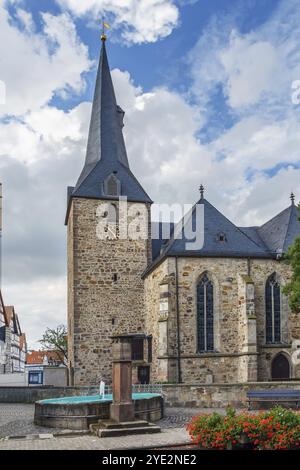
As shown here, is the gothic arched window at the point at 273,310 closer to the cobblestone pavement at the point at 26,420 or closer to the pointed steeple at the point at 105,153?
the pointed steeple at the point at 105,153

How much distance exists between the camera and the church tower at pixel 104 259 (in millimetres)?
27734

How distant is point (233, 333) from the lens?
84.5 feet

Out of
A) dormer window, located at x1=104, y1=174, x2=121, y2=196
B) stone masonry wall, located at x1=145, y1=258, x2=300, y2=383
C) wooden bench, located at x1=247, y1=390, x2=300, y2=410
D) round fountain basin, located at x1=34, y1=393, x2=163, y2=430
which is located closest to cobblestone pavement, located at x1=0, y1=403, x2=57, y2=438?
round fountain basin, located at x1=34, y1=393, x2=163, y2=430

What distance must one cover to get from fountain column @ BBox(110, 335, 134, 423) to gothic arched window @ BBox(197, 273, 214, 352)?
12691 millimetres

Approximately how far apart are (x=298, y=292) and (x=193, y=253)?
6.67 m

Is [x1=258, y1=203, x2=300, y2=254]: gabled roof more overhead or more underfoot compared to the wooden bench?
more overhead

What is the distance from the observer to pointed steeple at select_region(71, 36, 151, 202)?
3009 cm

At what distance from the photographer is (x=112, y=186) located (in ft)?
99.1

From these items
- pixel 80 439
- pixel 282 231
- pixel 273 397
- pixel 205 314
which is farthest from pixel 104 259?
pixel 80 439

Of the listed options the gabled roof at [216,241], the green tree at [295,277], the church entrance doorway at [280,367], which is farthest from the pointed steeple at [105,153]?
the green tree at [295,277]

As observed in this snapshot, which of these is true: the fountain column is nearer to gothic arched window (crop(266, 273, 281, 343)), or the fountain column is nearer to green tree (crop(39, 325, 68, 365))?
gothic arched window (crop(266, 273, 281, 343))
